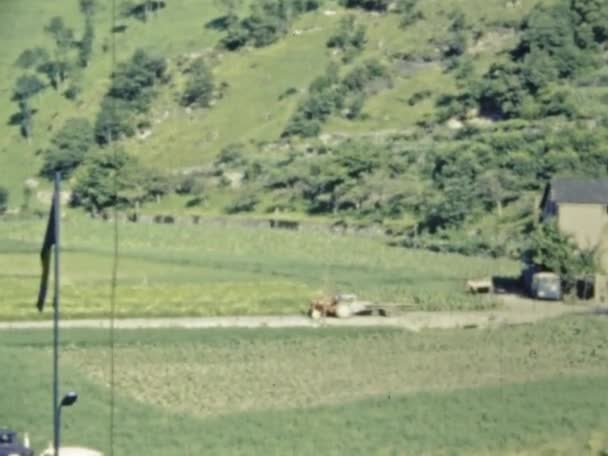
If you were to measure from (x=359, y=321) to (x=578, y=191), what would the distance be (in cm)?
1156

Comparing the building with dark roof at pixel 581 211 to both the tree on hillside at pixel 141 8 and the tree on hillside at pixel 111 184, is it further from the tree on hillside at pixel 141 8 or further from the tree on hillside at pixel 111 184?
the tree on hillside at pixel 141 8

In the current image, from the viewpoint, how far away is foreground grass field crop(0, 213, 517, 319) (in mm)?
35000

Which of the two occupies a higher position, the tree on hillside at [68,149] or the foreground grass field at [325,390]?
the tree on hillside at [68,149]

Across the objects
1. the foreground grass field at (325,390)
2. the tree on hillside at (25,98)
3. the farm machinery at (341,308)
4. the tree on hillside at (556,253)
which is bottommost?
the foreground grass field at (325,390)

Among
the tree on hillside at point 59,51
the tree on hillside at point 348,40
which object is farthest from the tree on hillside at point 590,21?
the tree on hillside at point 59,51

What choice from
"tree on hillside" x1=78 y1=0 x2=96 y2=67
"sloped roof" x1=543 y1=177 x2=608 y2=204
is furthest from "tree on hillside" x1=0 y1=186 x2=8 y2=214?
"sloped roof" x1=543 y1=177 x2=608 y2=204

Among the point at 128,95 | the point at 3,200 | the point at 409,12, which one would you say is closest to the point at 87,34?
the point at 128,95

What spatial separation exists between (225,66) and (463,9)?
14.1 meters

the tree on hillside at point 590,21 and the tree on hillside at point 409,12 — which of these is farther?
the tree on hillside at point 409,12

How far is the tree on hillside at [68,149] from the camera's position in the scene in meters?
82.4

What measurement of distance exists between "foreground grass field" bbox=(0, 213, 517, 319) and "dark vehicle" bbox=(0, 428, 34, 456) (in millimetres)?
14001

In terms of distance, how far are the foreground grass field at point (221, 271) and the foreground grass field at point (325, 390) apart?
3.92 m

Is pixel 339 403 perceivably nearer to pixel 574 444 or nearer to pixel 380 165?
pixel 574 444

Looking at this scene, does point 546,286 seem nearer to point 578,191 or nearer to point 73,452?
point 578,191
